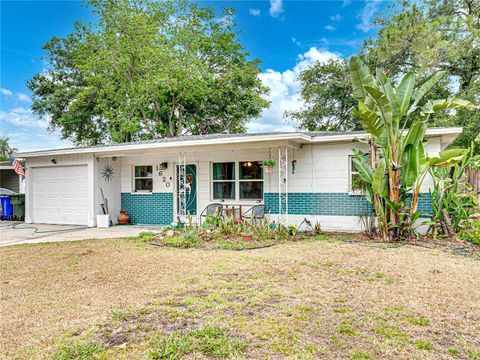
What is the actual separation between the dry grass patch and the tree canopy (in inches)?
340

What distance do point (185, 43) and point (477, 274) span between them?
69.9 feet

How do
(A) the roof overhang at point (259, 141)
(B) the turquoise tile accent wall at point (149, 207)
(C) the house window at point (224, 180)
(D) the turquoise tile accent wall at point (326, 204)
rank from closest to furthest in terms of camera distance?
1. (A) the roof overhang at point (259, 141)
2. (D) the turquoise tile accent wall at point (326, 204)
3. (C) the house window at point (224, 180)
4. (B) the turquoise tile accent wall at point (149, 207)

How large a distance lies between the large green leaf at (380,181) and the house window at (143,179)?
745 centimetres

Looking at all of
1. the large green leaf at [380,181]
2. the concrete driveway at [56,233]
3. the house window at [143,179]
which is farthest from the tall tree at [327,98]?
the concrete driveway at [56,233]

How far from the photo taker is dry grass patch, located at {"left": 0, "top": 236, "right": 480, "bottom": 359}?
2.74 meters

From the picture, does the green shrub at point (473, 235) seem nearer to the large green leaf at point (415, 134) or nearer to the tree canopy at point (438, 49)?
the large green leaf at point (415, 134)

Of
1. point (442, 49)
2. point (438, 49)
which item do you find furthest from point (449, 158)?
point (442, 49)

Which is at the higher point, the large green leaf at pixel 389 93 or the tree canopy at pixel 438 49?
the tree canopy at pixel 438 49

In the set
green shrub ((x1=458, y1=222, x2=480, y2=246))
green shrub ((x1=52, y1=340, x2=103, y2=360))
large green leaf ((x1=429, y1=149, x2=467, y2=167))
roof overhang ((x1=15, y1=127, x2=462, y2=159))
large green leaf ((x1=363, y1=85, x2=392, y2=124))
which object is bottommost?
green shrub ((x1=52, y1=340, x2=103, y2=360))

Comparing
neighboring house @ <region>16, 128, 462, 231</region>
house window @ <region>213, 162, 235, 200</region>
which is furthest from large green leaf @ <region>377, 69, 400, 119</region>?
house window @ <region>213, 162, 235, 200</region>

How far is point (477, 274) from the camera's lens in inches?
186

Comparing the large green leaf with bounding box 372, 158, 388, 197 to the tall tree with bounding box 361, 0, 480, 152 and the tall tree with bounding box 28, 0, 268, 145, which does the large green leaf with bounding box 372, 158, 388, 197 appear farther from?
the tall tree with bounding box 28, 0, 268, 145

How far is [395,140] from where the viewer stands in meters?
6.76

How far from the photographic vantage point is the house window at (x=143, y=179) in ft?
37.3
